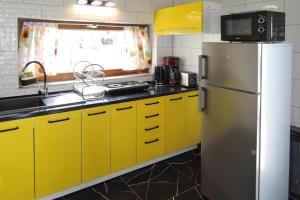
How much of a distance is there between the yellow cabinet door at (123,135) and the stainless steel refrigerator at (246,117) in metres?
0.80

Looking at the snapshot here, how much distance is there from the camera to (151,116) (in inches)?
122

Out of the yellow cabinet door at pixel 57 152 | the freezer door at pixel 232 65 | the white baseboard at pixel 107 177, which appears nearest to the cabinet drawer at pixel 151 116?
the white baseboard at pixel 107 177

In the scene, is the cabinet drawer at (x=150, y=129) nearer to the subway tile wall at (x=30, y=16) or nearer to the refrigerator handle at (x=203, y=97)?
the refrigerator handle at (x=203, y=97)

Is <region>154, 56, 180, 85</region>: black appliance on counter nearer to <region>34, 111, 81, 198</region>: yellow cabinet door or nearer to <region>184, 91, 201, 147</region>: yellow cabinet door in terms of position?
<region>184, 91, 201, 147</region>: yellow cabinet door

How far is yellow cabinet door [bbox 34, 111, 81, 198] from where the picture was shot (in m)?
2.35

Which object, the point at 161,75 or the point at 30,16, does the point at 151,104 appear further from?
the point at 30,16

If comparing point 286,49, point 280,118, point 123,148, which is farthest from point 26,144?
point 286,49

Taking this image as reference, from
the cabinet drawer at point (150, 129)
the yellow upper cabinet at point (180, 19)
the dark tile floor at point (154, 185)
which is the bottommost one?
the dark tile floor at point (154, 185)

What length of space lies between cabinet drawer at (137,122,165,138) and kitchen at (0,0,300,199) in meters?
0.02

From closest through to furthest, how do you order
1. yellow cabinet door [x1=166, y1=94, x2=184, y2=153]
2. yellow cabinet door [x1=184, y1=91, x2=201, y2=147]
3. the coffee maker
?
1. yellow cabinet door [x1=166, y1=94, x2=184, y2=153]
2. yellow cabinet door [x1=184, y1=91, x2=201, y2=147]
3. the coffee maker

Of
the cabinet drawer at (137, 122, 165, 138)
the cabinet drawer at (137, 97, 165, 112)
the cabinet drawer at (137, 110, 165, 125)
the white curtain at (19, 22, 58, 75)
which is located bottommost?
the cabinet drawer at (137, 122, 165, 138)

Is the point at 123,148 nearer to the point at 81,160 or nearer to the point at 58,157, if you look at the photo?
the point at 81,160

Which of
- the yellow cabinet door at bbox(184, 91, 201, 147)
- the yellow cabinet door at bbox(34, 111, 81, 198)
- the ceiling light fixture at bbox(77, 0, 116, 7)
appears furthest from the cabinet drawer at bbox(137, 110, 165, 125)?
the ceiling light fixture at bbox(77, 0, 116, 7)

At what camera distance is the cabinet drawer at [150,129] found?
9.99 feet
